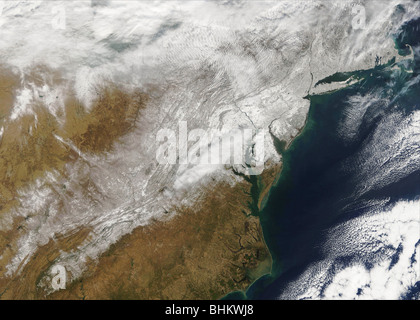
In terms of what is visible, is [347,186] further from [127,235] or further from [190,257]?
[127,235]

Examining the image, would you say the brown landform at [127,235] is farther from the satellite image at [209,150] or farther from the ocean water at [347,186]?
the ocean water at [347,186]

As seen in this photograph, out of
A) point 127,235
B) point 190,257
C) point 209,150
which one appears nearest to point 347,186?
point 209,150

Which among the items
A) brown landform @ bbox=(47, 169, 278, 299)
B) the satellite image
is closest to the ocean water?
the satellite image

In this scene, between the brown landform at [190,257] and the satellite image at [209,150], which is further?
the brown landform at [190,257]

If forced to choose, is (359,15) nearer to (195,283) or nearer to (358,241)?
(358,241)

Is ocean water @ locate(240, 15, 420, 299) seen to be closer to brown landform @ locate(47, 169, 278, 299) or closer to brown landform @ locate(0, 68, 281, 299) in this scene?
brown landform @ locate(47, 169, 278, 299)

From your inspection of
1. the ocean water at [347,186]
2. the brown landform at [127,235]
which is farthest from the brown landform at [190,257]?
the ocean water at [347,186]
